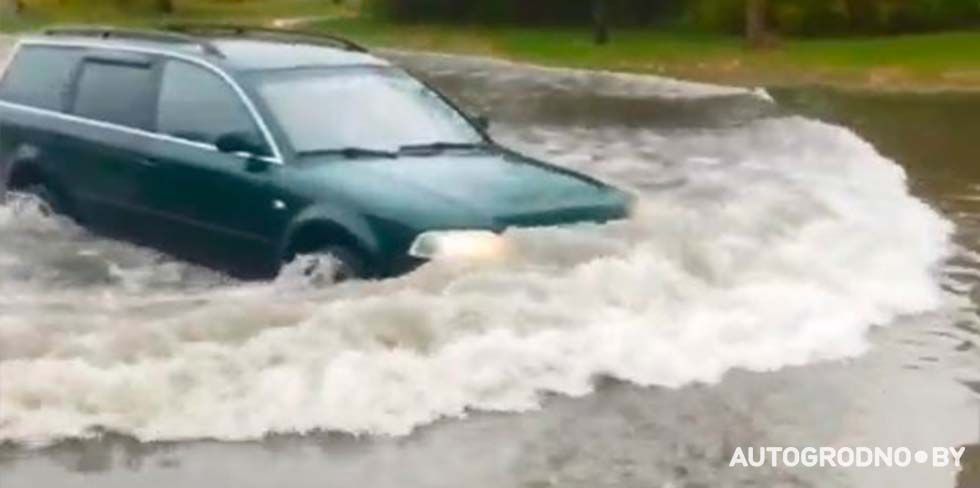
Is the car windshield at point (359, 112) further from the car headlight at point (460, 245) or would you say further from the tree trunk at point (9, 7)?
the tree trunk at point (9, 7)

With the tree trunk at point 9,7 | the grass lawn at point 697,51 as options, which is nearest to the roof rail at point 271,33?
the grass lawn at point 697,51

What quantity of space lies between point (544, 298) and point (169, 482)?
114 inches

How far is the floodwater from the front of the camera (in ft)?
23.8

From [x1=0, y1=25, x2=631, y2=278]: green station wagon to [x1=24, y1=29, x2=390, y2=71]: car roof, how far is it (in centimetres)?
2

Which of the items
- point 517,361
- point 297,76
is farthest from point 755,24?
point 517,361

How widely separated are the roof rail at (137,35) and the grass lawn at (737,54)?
19.2 meters

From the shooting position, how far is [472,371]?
8.43 meters

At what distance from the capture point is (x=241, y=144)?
10.1 m

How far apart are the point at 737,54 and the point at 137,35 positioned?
89.7ft

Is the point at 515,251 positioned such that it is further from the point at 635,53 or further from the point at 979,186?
the point at 635,53

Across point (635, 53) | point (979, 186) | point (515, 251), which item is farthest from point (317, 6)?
point (515, 251)

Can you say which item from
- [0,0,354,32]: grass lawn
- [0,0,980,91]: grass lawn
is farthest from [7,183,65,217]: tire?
[0,0,354,32]: grass lawn

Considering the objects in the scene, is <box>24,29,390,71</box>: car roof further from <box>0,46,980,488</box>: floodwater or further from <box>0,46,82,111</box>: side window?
<box>0,46,980,488</box>: floodwater

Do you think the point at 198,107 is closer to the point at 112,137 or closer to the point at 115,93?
the point at 112,137
